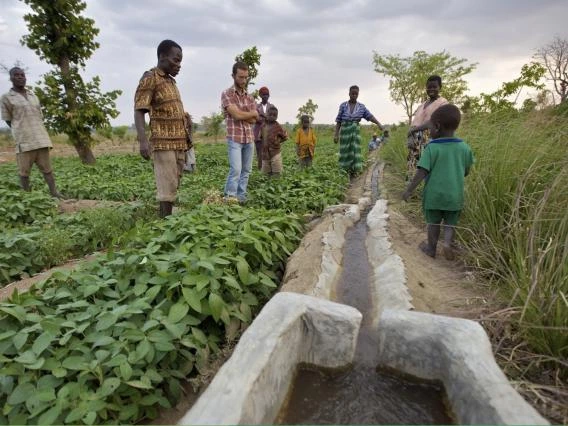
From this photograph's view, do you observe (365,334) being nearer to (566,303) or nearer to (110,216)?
(566,303)

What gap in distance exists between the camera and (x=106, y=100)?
1086 centimetres

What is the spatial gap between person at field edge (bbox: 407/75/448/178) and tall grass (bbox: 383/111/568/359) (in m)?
0.57

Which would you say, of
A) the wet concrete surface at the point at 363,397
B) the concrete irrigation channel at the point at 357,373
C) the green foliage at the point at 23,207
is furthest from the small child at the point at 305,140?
the wet concrete surface at the point at 363,397

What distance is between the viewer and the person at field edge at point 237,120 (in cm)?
443

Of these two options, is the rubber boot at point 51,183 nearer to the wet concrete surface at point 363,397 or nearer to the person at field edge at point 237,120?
the person at field edge at point 237,120

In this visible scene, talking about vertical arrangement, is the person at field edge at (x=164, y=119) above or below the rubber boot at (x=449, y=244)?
above

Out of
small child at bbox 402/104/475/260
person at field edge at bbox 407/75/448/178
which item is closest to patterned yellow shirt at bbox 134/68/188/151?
small child at bbox 402/104/475/260

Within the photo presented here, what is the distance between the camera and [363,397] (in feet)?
→ 5.02

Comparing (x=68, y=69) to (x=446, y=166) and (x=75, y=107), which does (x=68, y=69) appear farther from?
(x=446, y=166)

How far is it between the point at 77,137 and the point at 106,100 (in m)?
1.49

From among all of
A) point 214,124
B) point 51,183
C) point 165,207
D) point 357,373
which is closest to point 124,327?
point 357,373

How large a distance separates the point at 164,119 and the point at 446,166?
9.41 ft

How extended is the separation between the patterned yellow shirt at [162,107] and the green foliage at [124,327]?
1519mm

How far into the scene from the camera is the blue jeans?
4.57 meters
